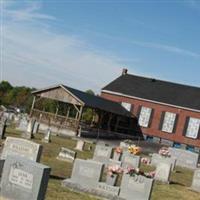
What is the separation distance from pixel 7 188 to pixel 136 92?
4917cm

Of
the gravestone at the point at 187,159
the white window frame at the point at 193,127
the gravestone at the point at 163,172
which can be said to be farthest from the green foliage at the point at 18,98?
the gravestone at the point at 163,172

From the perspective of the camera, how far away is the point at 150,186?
619 inches

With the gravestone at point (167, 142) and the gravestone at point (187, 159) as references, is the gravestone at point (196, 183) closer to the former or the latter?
the gravestone at point (187, 159)

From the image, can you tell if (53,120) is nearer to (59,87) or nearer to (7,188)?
(59,87)

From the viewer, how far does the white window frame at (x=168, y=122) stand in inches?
2213

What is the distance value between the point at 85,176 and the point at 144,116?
1650 inches

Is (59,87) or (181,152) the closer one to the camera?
(181,152)

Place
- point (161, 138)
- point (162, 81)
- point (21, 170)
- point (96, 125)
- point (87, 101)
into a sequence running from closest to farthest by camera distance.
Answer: point (21, 170), point (87, 101), point (96, 125), point (161, 138), point (162, 81)

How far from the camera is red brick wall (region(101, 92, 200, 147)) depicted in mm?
55219

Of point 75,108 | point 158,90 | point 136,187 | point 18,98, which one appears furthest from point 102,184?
Answer: point 18,98

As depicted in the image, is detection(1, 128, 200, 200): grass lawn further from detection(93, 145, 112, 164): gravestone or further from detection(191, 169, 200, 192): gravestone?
detection(93, 145, 112, 164): gravestone

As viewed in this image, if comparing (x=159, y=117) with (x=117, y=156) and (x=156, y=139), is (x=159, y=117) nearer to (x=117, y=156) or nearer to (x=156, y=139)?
(x=156, y=139)

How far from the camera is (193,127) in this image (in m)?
55.1

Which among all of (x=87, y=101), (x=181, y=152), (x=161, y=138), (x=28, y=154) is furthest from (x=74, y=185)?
(x=161, y=138)
